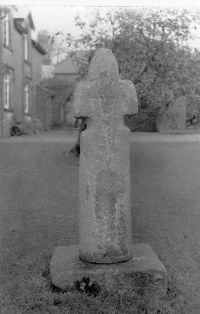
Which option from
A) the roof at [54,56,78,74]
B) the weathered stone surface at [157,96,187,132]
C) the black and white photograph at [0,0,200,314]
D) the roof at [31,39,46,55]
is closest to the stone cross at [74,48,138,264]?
the black and white photograph at [0,0,200,314]

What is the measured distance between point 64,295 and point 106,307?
0.43m

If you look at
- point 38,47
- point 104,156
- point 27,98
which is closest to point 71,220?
point 104,156

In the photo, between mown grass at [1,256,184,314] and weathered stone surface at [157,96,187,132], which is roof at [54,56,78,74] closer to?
weathered stone surface at [157,96,187,132]

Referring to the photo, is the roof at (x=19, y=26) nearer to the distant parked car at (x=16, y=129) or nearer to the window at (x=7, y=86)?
the window at (x=7, y=86)

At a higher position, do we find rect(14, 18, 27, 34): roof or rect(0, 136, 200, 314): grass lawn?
rect(14, 18, 27, 34): roof

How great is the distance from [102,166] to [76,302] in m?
1.34

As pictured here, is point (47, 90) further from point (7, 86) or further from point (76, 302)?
point (76, 302)

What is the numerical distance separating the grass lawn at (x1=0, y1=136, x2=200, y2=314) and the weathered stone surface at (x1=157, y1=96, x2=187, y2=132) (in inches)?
18.0

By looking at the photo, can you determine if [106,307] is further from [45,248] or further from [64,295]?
[45,248]

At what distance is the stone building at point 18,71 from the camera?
433 inches

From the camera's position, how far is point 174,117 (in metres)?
11.6

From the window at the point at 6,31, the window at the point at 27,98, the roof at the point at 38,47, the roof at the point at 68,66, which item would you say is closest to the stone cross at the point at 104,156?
the window at the point at 27,98

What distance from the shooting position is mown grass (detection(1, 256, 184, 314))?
4516 millimetres

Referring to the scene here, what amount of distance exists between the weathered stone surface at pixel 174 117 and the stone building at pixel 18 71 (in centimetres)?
334
